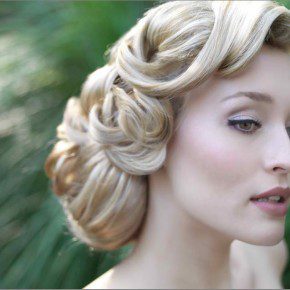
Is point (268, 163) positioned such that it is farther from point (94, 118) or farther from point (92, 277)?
point (92, 277)

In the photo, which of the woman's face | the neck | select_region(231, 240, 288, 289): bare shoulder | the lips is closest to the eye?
the woman's face

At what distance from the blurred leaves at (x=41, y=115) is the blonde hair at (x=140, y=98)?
1.04 feet

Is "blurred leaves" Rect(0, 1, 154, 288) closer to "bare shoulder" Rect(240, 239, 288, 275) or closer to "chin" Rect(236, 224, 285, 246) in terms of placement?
"bare shoulder" Rect(240, 239, 288, 275)

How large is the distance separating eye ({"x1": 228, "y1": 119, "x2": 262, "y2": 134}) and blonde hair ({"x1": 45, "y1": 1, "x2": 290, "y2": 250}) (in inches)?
3.5

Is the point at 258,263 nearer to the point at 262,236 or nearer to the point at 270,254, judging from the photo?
the point at 270,254

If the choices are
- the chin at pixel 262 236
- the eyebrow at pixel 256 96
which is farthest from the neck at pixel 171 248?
the eyebrow at pixel 256 96

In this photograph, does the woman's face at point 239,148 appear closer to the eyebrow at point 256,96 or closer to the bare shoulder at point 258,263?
the eyebrow at point 256,96

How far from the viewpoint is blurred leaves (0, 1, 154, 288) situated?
1521 millimetres

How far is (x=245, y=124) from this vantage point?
1.03m

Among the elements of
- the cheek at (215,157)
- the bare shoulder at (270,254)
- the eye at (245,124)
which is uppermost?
the eye at (245,124)

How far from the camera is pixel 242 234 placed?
3.48 ft

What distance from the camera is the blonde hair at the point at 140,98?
3.35 ft

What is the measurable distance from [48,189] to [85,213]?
16.6 inches

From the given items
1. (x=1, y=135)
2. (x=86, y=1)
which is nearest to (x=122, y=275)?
(x=1, y=135)
